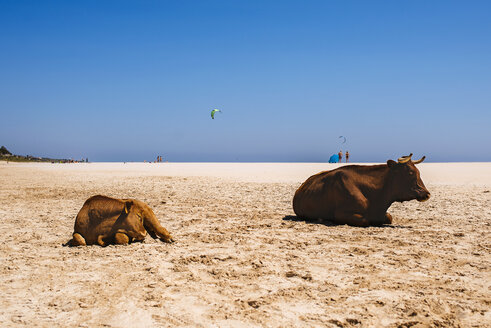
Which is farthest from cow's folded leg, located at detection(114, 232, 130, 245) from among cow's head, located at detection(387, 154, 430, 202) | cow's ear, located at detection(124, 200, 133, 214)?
cow's head, located at detection(387, 154, 430, 202)

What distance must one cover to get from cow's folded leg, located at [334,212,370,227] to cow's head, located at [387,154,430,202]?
88cm

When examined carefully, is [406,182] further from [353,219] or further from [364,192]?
[353,219]

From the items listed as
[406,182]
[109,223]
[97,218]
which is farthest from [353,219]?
[97,218]

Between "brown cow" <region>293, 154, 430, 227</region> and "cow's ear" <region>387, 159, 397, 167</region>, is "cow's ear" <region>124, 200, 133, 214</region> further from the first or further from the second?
"cow's ear" <region>387, 159, 397, 167</region>

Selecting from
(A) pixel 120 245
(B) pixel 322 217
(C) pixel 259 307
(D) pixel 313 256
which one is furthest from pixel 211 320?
(B) pixel 322 217

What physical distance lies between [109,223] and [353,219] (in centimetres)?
506

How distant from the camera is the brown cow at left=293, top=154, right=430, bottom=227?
29.4 ft

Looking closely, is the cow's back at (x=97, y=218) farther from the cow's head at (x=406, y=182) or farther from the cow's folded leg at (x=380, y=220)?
the cow's head at (x=406, y=182)

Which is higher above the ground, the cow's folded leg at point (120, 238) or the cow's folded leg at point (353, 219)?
the cow's folded leg at point (353, 219)

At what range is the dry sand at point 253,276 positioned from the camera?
13.6 feet

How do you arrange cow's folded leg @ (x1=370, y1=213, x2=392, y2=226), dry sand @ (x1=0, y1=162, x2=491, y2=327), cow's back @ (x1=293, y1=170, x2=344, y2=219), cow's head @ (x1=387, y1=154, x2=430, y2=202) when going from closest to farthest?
1. dry sand @ (x1=0, y1=162, x2=491, y2=327)
2. cow's head @ (x1=387, y1=154, x2=430, y2=202)
3. cow's folded leg @ (x1=370, y1=213, x2=392, y2=226)
4. cow's back @ (x1=293, y1=170, x2=344, y2=219)

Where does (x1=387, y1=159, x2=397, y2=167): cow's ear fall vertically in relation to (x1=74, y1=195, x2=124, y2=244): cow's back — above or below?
above

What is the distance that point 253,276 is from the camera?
5395mm

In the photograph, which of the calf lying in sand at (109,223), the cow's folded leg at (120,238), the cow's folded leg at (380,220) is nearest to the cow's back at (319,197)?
the cow's folded leg at (380,220)
